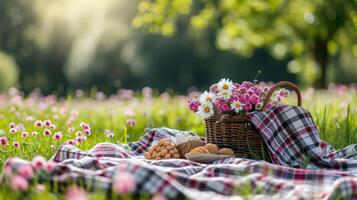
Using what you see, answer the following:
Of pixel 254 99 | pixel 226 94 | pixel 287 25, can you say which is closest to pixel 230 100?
pixel 226 94

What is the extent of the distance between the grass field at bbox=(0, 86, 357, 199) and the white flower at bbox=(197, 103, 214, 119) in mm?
783

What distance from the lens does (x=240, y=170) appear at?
3.91m

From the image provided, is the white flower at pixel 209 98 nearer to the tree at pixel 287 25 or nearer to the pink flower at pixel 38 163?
the pink flower at pixel 38 163

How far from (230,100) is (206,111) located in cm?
21

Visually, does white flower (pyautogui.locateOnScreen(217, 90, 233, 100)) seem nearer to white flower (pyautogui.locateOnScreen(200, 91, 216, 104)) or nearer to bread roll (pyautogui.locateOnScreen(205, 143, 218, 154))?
white flower (pyautogui.locateOnScreen(200, 91, 216, 104))

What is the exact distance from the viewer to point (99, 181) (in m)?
3.22

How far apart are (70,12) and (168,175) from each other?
30295 millimetres

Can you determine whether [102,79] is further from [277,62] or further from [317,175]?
[317,175]

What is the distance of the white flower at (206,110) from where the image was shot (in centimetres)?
488

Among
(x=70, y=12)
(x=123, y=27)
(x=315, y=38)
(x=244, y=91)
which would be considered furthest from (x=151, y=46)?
(x=244, y=91)

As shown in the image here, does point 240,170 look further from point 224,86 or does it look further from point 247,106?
point 224,86

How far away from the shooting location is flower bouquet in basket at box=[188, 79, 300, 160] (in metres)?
4.79

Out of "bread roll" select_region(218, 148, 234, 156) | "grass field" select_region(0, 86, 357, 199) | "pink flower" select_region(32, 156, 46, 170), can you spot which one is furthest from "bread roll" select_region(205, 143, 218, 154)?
"pink flower" select_region(32, 156, 46, 170)

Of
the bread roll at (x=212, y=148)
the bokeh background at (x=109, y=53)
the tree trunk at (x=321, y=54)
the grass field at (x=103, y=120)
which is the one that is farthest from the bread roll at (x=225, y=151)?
the bokeh background at (x=109, y=53)
